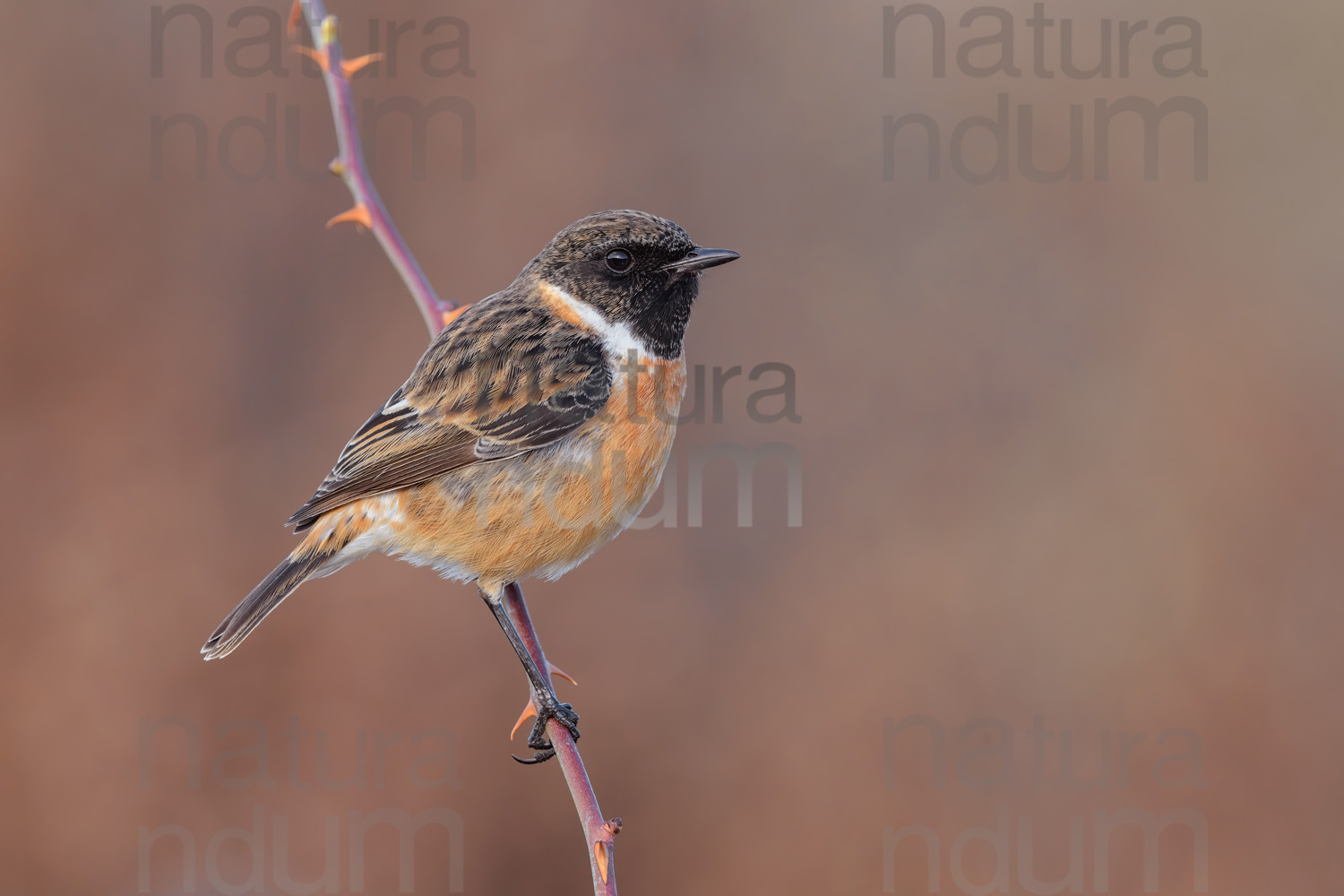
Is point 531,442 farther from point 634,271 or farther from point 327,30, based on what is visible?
point 327,30

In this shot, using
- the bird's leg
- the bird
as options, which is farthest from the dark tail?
the bird's leg

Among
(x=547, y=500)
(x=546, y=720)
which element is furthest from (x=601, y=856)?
(x=547, y=500)

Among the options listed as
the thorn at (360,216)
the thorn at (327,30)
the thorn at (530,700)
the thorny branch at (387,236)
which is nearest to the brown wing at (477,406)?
the thorn at (530,700)

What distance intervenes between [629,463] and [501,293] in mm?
1201

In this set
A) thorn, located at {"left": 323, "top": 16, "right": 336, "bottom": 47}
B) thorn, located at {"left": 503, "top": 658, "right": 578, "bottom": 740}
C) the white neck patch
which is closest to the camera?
thorn, located at {"left": 323, "top": 16, "right": 336, "bottom": 47}

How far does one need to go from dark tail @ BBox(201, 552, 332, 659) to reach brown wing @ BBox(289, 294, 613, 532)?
0.17 metres

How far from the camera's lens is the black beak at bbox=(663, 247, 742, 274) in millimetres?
4227

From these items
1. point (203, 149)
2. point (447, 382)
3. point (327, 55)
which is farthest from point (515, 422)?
point (203, 149)

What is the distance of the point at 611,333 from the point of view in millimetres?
4758

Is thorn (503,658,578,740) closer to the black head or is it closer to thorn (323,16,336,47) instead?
the black head

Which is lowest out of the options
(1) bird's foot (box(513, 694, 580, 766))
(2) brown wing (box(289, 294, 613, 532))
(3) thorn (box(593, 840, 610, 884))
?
(1) bird's foot (box(513, 694, 580, 766))

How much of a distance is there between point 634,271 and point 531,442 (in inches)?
34.2

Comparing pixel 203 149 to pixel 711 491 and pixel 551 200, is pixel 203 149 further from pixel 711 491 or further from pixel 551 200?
pixel 711 491

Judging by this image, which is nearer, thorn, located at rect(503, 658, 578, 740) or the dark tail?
thorn, located at rect(503, 658, 578, 740)
